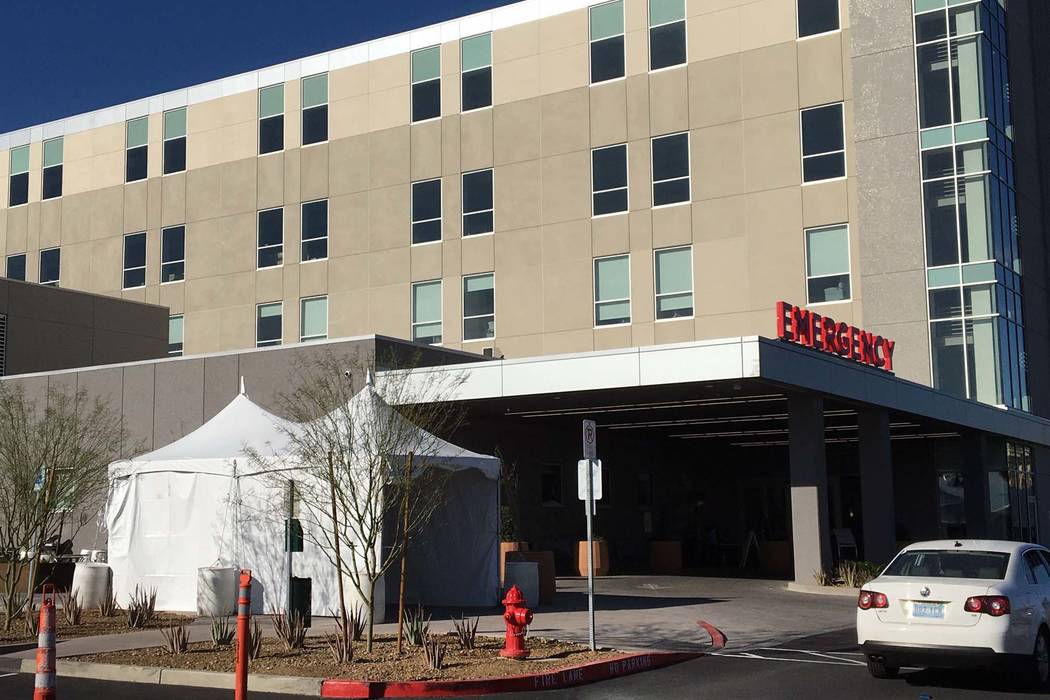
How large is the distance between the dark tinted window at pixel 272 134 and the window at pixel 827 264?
20.3m

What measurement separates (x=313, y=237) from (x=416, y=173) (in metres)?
4.75

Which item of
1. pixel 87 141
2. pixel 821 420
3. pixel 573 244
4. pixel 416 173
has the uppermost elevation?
pixel 87 141

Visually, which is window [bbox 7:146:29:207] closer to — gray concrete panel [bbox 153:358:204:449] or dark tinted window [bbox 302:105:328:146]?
dark tinted window [bbox 302:105:328:146]

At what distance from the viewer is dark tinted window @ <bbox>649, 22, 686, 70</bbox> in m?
38.3

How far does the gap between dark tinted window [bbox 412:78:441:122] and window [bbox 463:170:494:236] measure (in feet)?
9.42

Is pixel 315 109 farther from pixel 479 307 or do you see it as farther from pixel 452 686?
pixel 452 686

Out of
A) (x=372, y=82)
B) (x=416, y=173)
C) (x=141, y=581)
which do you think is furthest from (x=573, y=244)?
(x=141, y=581)

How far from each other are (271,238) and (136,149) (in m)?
8.07

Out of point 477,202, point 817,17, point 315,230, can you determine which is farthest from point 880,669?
point 315,230

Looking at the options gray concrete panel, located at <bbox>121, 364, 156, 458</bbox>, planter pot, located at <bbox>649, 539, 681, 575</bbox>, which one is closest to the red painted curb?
gray concrete panel, located at <bbox>121, 364, 156, 458</bbox>

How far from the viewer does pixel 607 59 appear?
39.4 m

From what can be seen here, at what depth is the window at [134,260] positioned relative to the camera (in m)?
47.9

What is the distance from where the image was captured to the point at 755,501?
44000mm

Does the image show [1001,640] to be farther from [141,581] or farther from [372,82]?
[372,82]
